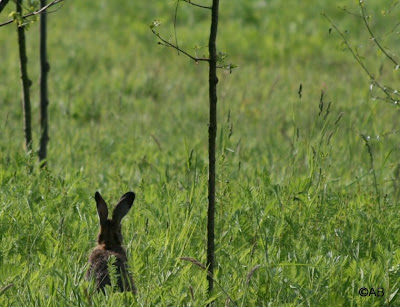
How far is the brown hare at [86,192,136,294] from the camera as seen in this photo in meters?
4.58

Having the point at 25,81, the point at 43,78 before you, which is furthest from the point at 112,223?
the point at 43,78

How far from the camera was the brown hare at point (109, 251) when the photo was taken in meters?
4.58

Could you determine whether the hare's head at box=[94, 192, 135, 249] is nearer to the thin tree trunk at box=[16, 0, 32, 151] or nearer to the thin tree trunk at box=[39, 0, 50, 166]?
the thin tree trunk at box=[16, 0, 32, 151]

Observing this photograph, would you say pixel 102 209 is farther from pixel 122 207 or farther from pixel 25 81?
pixel 25 81

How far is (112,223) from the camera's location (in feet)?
16.7

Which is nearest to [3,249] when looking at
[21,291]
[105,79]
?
[21,291]

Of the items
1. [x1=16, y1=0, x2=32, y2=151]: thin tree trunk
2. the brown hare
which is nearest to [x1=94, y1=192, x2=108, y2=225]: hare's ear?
the brown hare

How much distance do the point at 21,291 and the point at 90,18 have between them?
10466 millimetres

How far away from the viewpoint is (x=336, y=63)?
12.9m

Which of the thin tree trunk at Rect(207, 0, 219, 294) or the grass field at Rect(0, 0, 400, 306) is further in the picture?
the grass field at Rect(0, 0, 400, 306)

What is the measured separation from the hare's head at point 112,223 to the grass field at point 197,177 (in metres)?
0.10

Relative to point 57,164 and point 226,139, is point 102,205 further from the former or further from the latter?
point 57,164

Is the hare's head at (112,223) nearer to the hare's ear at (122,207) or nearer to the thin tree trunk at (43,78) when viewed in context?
the hare's ear at (122,207)

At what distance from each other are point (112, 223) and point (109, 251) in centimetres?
28
